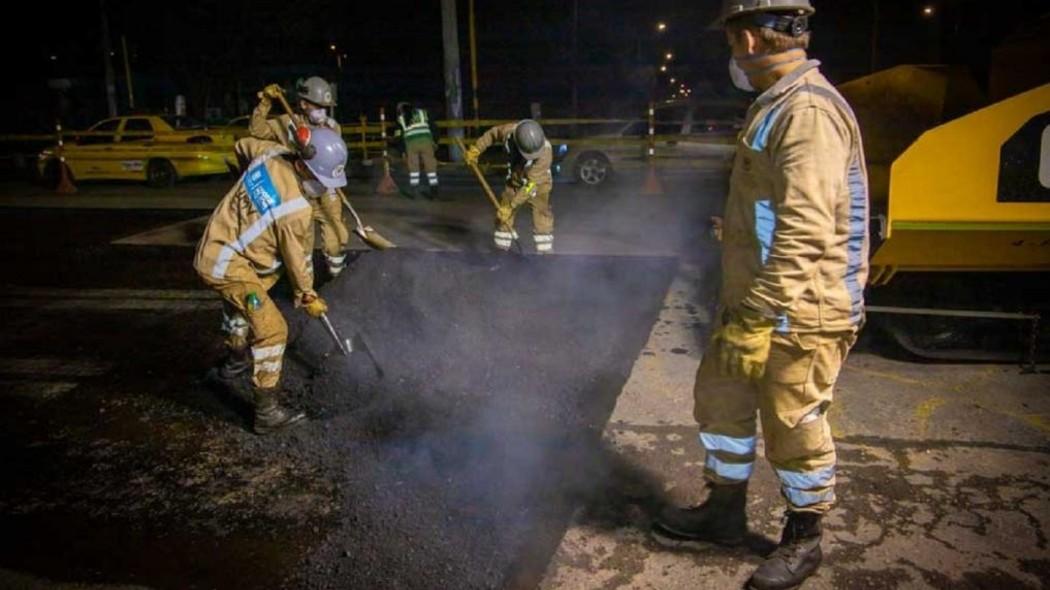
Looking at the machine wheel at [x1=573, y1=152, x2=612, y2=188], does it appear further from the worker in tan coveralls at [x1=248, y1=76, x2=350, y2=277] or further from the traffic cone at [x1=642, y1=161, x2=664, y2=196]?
the worker in tan coveralls at [x1=248, y1=76, x2=350, y2=277]

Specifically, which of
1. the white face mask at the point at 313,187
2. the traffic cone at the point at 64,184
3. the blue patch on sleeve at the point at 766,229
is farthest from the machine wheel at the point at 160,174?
the blue patch on sleeve at the point at 766,229

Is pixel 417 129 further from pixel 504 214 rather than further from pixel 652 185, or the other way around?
pixel 504 214

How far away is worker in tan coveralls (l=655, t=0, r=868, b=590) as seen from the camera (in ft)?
7.26

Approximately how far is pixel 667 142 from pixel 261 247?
996 cm

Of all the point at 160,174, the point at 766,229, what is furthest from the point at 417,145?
the point at 766,229

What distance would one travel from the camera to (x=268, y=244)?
3.94 metres

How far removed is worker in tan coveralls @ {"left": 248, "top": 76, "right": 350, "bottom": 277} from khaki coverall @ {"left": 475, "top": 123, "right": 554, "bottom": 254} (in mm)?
1434

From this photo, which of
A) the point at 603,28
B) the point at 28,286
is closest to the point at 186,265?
the point at 28,286

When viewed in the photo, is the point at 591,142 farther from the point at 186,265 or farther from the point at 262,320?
the point at 262,320

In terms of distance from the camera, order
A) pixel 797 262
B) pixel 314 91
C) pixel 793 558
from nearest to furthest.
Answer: pixel 797 262
pixel 793 558
pixel 314 91

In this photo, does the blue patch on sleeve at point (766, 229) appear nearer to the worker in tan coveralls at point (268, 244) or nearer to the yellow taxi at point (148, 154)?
the worker in tan coveralls at point (268, 244)

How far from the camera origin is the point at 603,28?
2441cm

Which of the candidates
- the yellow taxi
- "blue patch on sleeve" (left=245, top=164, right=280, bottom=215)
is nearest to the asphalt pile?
"blue patch on sleeve" (left=245, top=164, right=280, bottom=215)

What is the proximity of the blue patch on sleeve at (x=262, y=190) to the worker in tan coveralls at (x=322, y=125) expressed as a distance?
2.63 metres
